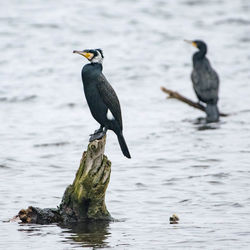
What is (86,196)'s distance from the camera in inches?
333

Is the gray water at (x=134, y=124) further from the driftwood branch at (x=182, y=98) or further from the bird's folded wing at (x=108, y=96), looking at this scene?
the bird's folded wing at (x=108, y=96)

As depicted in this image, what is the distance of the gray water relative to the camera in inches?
343

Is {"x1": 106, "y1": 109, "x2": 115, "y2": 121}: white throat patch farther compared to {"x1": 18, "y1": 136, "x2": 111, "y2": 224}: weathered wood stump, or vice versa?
{"x1": 106, "y1": 109, "x2": 115, "y2": 121}: white throat patch

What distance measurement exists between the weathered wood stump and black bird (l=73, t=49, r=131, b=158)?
43 cm

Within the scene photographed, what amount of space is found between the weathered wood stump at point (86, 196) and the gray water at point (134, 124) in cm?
13

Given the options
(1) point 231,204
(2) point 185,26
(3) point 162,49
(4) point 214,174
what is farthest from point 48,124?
(2) point 185,26

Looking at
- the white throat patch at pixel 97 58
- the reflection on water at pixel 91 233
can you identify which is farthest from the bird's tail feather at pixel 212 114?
the white throat patch at pixel 97 58

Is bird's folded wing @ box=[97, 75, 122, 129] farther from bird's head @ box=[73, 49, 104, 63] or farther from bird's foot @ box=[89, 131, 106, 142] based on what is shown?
bird's foot @ box=[89, 131, 106, 142]

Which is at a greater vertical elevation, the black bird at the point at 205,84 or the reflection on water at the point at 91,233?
the black bird at the point at 205,84

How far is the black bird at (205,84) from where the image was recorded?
1568 centimetres

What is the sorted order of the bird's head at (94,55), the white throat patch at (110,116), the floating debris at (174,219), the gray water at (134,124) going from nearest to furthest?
1. the bird's head at (94,55)
2. the gray water at (134,124)
3. the white throat patch at (110,116)
4. the floating debris at (174,219)

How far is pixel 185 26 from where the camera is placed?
26250 millimetres

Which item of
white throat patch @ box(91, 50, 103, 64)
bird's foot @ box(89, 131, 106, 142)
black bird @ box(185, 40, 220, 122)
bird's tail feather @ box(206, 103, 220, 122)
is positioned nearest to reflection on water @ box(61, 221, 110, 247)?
bird's foot @ box(89, 131, 106, 142)

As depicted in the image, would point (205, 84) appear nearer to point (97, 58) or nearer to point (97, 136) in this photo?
point (97, 58)
